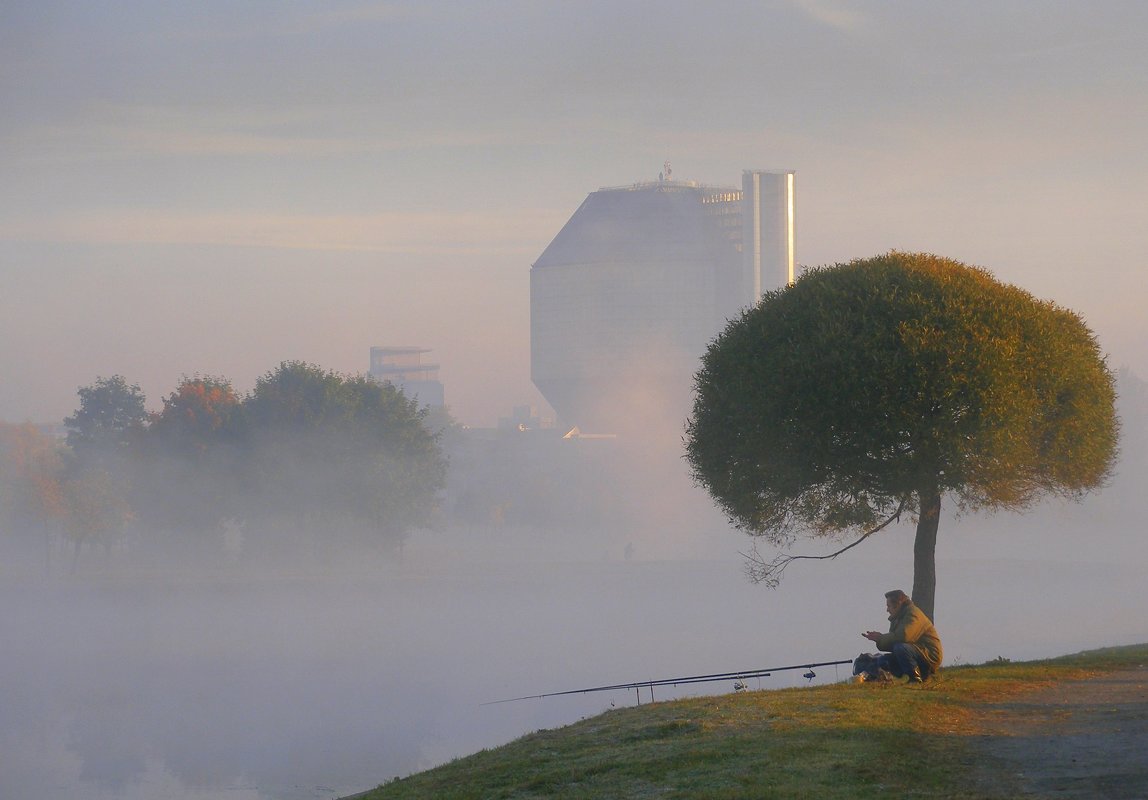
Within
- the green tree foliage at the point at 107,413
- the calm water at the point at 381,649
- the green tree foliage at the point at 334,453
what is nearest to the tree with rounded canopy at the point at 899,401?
the calm water at the point at 381,649

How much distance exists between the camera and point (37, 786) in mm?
35125

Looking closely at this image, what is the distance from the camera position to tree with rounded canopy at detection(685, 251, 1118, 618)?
25.9 metres

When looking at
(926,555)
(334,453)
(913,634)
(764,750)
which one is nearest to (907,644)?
(913,634)

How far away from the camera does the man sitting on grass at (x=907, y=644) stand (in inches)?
742

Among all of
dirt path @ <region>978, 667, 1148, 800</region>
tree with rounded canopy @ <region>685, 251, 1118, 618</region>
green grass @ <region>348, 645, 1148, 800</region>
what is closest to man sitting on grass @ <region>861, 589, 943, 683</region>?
green grass @ <region>348, 645, 1148, 800</region>

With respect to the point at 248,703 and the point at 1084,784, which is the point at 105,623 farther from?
the point at 1084,784

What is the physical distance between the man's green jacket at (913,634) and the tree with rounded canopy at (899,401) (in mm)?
7313

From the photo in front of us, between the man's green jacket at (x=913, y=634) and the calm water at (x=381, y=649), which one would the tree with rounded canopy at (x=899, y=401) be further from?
the calm water at (x=381, y=649)

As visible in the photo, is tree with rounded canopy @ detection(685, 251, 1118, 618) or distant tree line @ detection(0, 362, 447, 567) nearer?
tree with rounded canopy @ detection(685, 251, 1118, 618)

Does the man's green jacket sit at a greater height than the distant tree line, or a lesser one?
lesser

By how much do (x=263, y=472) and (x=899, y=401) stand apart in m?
A: 78.4

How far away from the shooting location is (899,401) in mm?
25844

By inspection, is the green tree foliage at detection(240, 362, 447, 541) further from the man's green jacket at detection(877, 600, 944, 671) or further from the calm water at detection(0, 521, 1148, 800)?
the man's green jacket at detection(877, 600, 944, 671)

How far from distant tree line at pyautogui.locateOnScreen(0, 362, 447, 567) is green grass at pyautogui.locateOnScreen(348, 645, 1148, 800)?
261 ft
